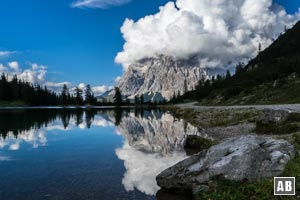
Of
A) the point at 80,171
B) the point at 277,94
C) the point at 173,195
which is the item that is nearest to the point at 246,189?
the point at 173,195

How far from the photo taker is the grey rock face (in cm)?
1166

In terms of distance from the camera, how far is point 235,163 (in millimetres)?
11938

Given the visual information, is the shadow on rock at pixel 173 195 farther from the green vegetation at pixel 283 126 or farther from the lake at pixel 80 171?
the green vegetation at pixel 283 126

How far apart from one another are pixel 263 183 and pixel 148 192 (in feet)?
20.9

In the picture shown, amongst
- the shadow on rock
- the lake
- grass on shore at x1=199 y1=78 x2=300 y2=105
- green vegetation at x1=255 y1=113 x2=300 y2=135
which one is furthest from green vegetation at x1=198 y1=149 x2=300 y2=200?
grass on shore at x1=199 y1=78 x2=300 y2=105

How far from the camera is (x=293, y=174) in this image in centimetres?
1105

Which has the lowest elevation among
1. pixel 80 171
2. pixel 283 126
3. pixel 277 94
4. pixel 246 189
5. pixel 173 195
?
pixel 80 171

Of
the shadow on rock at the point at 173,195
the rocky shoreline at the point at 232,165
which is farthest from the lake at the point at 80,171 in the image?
the rocky shoreline at the point at 232,165

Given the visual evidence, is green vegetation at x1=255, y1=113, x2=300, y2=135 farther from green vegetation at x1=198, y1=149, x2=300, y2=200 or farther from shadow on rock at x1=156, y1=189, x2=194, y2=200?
shadow on rock at x1=156, y1=189, x2=194, y2=200

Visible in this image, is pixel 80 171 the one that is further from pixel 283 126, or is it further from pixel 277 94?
pixel 277 94

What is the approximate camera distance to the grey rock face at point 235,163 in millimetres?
11656

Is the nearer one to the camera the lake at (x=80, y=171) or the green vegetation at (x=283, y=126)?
the lake at (x=80, y=171)

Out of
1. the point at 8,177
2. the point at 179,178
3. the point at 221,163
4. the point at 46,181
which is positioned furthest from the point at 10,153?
the point at 221,163

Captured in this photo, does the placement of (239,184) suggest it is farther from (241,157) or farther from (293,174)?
(293,174)
